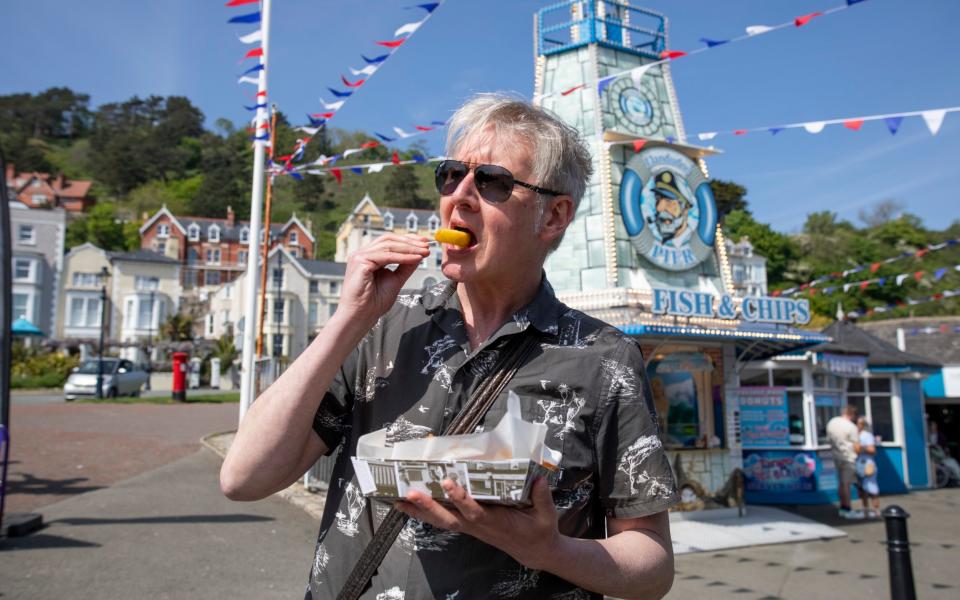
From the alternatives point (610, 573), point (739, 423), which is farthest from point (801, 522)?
point (610, 573)

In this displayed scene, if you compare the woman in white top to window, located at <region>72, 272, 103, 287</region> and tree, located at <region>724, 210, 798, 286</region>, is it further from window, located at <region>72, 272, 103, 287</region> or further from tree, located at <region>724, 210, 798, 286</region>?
window, located at <region>72, 272, 103, 287</region>

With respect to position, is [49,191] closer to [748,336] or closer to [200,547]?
[200,547]

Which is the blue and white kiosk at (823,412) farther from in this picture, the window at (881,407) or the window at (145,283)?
the window at (145,283)

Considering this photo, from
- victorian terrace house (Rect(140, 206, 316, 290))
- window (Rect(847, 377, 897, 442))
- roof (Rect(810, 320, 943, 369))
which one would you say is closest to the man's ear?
roof (Rect(810, 320, 943, 369))

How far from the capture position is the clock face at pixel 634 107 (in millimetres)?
11609

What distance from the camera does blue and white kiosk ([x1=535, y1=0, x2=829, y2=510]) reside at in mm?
10906

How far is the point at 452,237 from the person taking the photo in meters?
1.80

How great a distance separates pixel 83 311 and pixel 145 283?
5779 millimetres

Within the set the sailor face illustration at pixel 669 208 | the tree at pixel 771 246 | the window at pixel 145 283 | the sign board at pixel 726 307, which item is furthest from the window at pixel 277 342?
the tree at pixel 771 246

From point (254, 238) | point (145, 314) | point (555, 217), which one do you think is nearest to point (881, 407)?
point (254, 238)

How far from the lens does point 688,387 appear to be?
1164 cm

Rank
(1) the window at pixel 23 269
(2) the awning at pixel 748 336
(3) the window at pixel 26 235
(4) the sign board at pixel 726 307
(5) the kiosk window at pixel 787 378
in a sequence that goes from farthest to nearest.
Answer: (3) the window at pixel 26 235 < (1) the window at pixel 23 269 < (5) the kiosk window at pixel 787 378 < (4) the sign board at pixel 726 307 < (2) the awning at pixel 748 336

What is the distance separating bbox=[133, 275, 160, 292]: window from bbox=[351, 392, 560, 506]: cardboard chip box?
70.9m

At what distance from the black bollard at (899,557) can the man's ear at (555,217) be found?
4.64m
